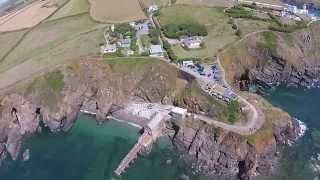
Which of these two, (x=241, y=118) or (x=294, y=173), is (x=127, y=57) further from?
(x=294, y=173)

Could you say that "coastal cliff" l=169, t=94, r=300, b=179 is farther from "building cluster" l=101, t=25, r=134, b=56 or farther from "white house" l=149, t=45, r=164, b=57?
"building cluster" l=101, t=25, r=134, b=56

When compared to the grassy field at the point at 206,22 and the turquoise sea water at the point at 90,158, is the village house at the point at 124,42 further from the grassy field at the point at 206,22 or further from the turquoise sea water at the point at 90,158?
the turquoise sea water at the point at 90,158

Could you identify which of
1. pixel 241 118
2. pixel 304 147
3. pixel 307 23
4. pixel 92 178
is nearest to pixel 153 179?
pixel 92 178

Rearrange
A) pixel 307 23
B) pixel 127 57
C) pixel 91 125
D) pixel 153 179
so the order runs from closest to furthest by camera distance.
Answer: pixel 153 179 → pixel 91 125 → pixel 127 57 → pixel 307 23

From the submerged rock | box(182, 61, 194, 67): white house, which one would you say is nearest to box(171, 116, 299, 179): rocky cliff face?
box(182, 61, 194, 67): white house

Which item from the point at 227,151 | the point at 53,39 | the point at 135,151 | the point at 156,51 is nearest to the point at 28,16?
the point at 53,39

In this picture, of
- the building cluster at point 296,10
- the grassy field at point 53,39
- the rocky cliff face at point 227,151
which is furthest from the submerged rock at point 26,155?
the building cluster at point 296,10
